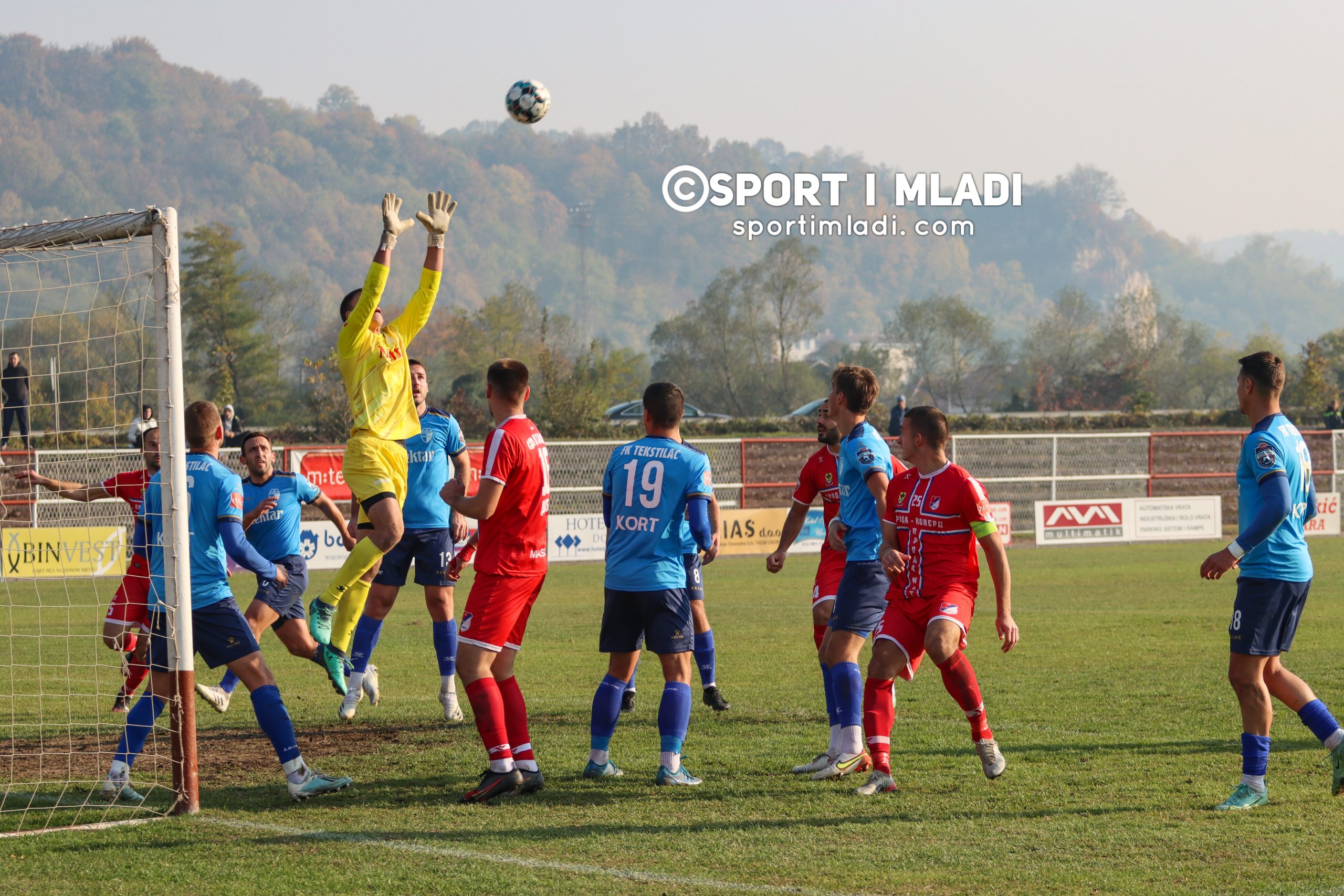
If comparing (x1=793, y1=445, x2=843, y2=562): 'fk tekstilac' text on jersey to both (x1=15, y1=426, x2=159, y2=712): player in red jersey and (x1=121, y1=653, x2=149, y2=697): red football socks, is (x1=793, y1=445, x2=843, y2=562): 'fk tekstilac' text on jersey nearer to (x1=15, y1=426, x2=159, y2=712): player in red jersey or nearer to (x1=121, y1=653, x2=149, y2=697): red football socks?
(x1=15, y1=426, x2=159, y2=712): player in red jersey

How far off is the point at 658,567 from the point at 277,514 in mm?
3651

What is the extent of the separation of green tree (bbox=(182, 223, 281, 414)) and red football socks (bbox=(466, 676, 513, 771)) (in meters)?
68.5

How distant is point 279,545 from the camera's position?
28.7 ft

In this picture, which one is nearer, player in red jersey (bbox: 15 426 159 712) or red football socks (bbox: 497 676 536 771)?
red football socks (bbox: 497 676 536 771)

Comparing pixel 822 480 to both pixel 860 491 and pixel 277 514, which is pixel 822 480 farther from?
pixel 277 514

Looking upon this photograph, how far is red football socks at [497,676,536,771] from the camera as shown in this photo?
6090 millimetres

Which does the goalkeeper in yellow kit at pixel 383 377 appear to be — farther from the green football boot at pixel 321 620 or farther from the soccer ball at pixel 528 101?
the soccer ball at pixel 528 101

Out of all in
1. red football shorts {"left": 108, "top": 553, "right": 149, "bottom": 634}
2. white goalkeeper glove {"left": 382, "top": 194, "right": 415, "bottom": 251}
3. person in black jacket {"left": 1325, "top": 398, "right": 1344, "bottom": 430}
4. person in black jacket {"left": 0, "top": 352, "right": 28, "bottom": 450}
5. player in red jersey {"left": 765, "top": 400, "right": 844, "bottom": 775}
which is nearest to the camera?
white goalkeeper glove {"left": 382, "top": 194, "right": 415, "bottom": 251}

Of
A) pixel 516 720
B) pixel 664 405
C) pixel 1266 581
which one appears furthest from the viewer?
pixel 664 405

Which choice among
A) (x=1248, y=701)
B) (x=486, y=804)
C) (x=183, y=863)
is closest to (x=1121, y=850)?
(x=1248, y=701)

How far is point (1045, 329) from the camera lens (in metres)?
108

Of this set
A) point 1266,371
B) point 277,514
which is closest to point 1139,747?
point 1266,371

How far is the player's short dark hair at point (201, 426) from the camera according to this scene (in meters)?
6.27

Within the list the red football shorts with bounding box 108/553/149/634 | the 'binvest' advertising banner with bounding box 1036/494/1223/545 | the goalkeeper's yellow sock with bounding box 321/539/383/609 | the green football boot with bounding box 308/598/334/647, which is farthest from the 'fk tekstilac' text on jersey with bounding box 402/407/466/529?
the 'binvest' advertising banner with bounding box 1036/494/1223/545
